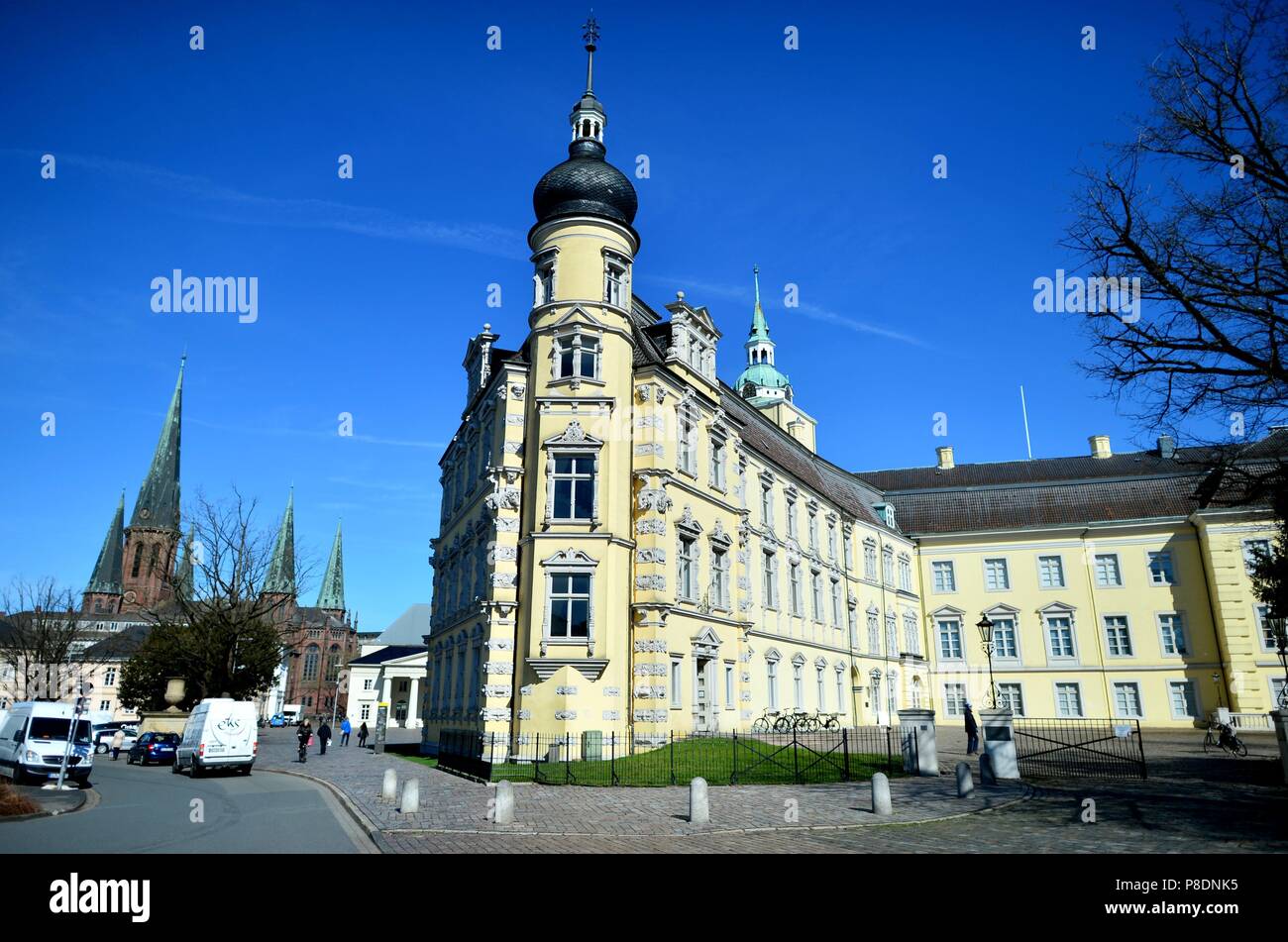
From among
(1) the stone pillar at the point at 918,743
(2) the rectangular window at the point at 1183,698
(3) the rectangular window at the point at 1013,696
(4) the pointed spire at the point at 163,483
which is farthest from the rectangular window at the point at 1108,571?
(4) the pointed spire at the point at 163,483

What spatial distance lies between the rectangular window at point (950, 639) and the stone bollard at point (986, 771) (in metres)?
33.2

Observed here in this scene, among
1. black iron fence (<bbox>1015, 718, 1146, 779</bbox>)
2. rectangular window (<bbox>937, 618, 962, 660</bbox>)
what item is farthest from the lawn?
rectangular window (<bbox>937, 618, 962, 660</bbox>)

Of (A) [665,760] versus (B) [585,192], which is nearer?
(A) [665,760]

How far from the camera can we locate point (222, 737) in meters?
27.8

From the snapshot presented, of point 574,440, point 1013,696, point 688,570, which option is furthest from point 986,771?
point 1013,696

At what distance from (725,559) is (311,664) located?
12097 cm

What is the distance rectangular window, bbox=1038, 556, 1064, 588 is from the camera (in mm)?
49469

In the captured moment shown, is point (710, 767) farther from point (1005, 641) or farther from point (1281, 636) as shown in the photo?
point (1005, 641)

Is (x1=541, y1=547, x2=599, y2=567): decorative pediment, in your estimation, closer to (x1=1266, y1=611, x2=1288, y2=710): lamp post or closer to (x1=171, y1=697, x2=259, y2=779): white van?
(x1=171, y1=697, x2=259, y2=779): white van

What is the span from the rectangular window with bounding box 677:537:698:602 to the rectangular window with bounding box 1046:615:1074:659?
3081 centimetres

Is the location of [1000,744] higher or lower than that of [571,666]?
lower

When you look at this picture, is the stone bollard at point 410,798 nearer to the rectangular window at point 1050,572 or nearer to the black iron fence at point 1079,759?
the black iron fence at point 1079,759

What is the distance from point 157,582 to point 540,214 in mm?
120376
